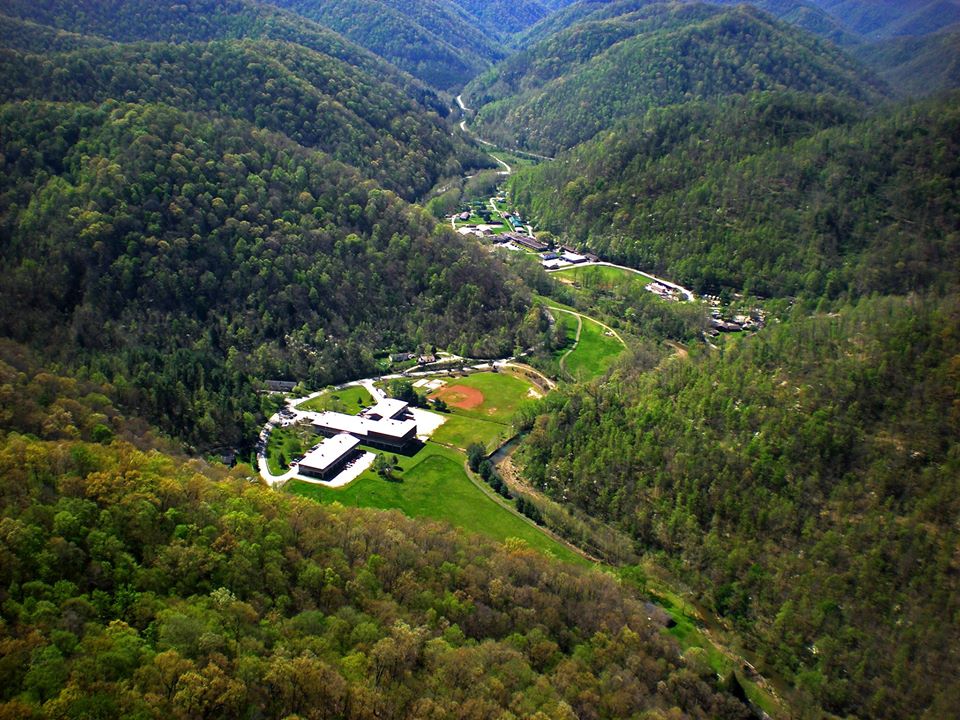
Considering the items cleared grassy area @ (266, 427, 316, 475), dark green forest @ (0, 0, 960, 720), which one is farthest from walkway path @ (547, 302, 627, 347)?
cleared grassy area @ (266, 427, 316, 475)

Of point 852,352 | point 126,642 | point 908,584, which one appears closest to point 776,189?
point 852,352

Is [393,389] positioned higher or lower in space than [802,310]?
lower

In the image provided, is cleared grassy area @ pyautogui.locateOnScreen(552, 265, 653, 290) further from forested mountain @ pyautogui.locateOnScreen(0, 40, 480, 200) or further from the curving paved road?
forested mountain @ pyautogui.locateOnScreen(0, 40, 480, 200)

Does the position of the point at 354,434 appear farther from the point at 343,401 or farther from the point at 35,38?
the point at 35,38

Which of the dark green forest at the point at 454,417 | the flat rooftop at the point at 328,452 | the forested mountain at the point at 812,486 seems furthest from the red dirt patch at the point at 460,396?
the flat rooftop at the point at 328,452

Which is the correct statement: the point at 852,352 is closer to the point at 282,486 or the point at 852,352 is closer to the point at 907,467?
the point at 907,467

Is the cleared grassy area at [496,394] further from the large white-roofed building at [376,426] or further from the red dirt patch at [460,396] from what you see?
the large white-roofed building at [376,426]
